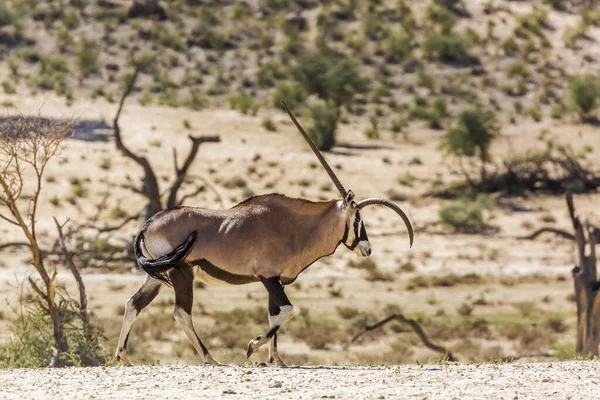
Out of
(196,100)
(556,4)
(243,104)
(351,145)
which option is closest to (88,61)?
(196,100)

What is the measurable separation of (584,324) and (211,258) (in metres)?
8.11

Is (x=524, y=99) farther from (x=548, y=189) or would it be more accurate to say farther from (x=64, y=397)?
(x=64, y=397)

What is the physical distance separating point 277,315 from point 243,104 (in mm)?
44738

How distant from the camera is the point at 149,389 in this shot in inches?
368

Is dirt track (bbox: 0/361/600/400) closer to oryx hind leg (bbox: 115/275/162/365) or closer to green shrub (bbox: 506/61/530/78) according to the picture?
oryx hind leg (bbox: 115/275/162/365)

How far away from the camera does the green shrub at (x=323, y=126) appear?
164 ft

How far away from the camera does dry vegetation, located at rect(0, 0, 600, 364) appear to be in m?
27.0

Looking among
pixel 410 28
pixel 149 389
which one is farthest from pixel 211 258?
pixel 410 28

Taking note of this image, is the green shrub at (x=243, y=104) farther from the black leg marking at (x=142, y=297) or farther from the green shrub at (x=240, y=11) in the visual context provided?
the black leg marking at (x=142, y=297)

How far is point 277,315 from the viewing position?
11.1m

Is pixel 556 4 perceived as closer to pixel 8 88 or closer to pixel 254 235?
pixel 8 88

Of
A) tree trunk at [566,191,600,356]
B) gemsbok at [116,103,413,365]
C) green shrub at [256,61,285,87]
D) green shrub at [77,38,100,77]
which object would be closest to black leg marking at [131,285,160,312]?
gemsbok at [116,103,413,365]

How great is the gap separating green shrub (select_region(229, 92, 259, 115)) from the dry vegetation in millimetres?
96

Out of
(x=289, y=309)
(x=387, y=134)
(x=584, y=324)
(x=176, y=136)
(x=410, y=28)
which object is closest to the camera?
(x=289, y=309)
